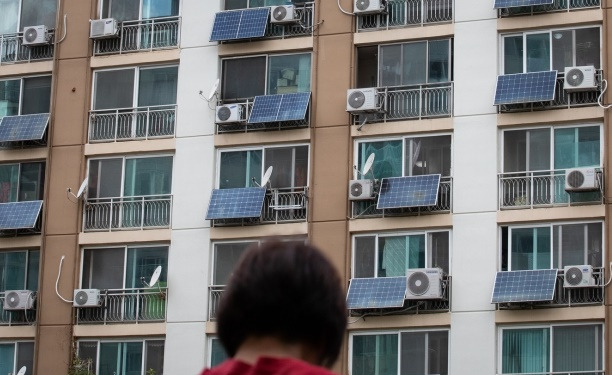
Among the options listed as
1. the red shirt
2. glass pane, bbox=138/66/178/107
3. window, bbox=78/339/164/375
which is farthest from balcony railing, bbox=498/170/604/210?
the red shirt

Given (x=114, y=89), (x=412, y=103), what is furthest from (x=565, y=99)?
(x=114, y=89)

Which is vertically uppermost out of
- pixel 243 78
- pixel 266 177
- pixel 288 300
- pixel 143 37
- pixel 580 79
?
pixel 143 37

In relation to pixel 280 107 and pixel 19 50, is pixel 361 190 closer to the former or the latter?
pixel 280 107

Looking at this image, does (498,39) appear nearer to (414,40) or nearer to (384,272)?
(414,40)

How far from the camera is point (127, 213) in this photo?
1288 inches

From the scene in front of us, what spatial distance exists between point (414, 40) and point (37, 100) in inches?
383

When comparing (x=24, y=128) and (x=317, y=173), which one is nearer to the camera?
(x=317, y=173)

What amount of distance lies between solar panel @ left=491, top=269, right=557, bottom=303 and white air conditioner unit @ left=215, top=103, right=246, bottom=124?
7005 mm

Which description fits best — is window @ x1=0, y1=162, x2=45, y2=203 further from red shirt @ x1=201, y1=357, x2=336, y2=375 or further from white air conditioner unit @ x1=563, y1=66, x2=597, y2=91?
red shirt @ x1=201, y1=357, x2=336, y2=375

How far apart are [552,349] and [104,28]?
1320cm

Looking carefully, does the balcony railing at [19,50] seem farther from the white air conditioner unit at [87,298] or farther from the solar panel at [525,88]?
the solar panel at [525,88]

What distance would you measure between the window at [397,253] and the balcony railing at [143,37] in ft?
22.6

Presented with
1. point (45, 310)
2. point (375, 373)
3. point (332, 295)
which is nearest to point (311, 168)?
point (375, 373)

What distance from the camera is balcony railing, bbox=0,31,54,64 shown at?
113 feet
